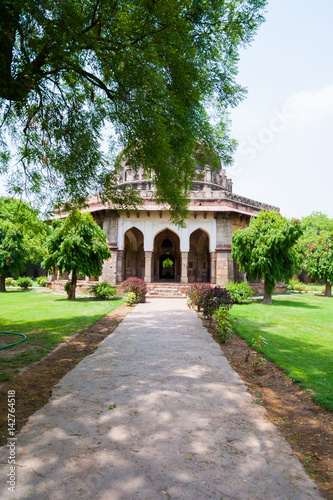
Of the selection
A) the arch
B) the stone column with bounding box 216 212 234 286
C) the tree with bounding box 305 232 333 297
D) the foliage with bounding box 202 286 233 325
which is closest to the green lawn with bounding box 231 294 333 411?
the foliage with bounding box 202 286 233 325

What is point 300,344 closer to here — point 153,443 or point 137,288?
point 153,443

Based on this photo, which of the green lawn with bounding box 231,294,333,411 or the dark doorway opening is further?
the dark doorway opening

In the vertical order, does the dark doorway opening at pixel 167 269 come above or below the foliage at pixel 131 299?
above

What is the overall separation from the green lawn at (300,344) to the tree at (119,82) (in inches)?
155

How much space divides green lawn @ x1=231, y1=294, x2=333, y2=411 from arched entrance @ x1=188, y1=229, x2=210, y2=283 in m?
11.7

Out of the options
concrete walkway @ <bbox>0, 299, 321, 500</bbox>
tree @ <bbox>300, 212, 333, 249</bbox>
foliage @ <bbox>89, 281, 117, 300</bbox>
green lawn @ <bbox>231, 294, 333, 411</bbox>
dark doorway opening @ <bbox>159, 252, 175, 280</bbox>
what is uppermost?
tree @ <bbox>300, 212, 333, 249</bbox>

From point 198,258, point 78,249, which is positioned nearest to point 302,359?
point 78,249

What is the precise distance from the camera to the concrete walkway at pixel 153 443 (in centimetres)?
201

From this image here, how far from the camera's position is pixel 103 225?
1927 cm

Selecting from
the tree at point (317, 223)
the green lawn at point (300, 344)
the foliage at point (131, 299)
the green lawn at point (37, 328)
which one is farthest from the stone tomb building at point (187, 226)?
the tree at point (317, 223)

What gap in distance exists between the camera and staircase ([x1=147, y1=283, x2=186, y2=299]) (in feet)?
54.5

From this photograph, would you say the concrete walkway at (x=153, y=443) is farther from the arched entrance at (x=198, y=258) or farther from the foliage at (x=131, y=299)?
the arched entrance at (x=198, y=258)

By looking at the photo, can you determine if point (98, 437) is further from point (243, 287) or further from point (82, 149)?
point (243, 287)

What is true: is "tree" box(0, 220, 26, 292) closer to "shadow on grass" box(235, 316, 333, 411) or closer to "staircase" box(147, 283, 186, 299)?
"staircase" box(147, 283, 186, 299)
